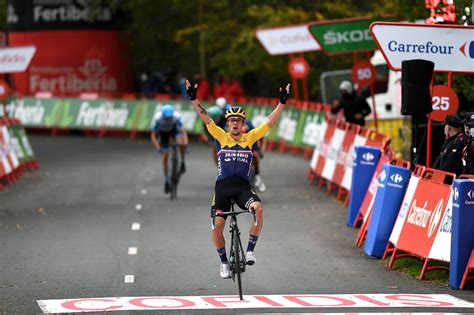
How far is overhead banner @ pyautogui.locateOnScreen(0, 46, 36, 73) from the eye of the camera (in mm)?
28484

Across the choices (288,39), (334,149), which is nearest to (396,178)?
(334,149)

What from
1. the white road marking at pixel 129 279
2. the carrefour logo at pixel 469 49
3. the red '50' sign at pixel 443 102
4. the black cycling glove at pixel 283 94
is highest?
the carrefour logo at pixel 469 49

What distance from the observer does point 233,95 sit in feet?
124

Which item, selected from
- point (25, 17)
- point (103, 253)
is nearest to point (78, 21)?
point (25, 17)

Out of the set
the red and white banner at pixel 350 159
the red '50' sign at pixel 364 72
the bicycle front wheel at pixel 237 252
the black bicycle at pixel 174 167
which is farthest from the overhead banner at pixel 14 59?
the bicycle front wheel at pixel 237 252

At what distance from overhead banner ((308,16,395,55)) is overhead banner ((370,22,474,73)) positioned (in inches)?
329

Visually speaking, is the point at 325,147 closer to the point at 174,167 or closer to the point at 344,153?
the point at 344,153

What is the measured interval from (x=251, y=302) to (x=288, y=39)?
1916cm

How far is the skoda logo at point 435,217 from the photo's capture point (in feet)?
46.4

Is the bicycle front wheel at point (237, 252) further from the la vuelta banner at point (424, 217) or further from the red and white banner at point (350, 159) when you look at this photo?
the red and white banner at point (350, 159)

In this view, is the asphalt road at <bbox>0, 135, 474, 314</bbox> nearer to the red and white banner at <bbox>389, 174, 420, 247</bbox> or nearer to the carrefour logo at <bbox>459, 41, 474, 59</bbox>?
the red and white banner at <bbox>389, 174, 420, 247</bbox>

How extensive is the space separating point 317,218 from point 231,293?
7188 millimetres

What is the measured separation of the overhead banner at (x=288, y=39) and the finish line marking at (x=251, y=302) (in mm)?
17972

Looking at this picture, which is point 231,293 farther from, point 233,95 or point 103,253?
point 233,95
